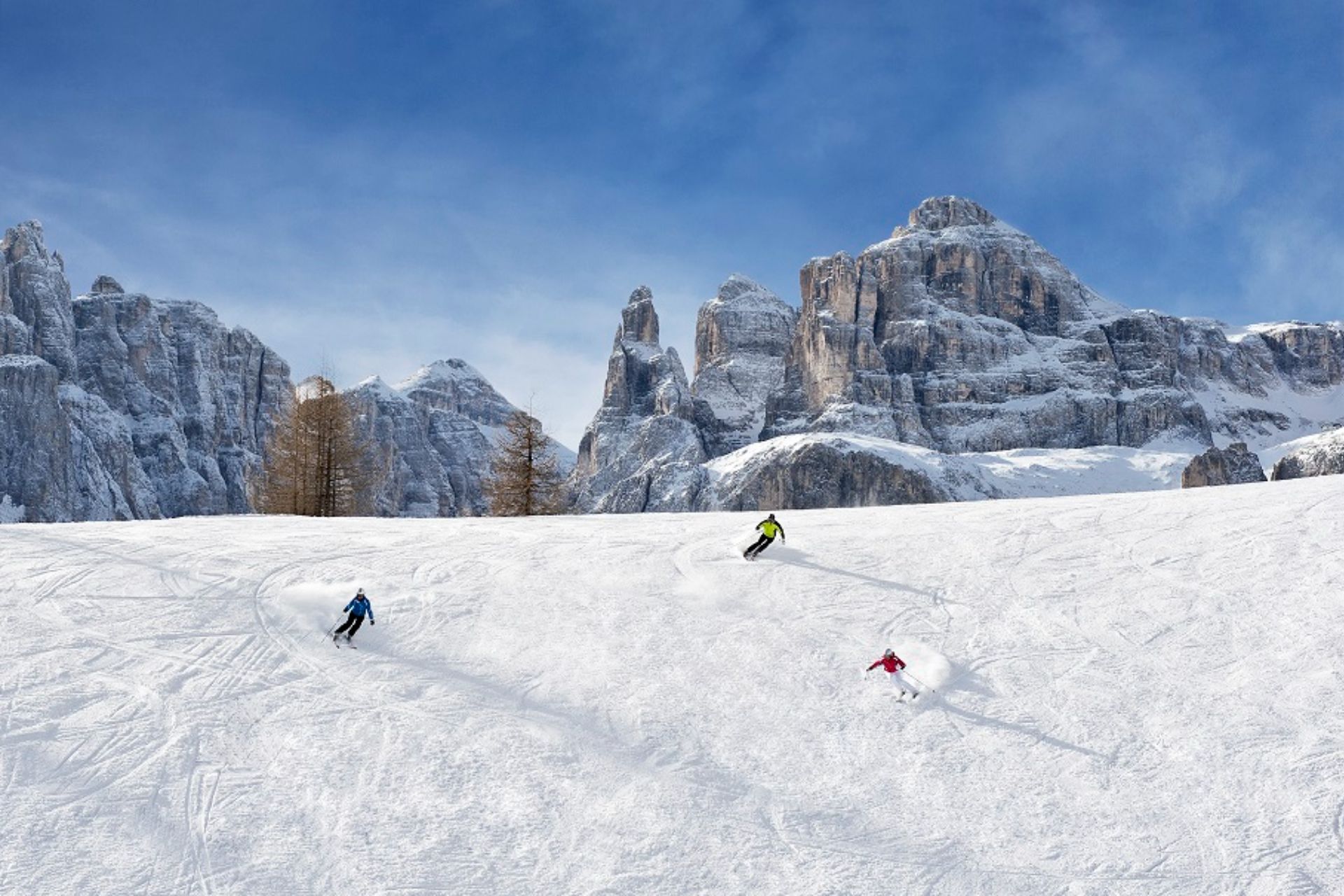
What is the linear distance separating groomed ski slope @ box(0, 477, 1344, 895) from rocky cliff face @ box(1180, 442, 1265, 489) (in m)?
141

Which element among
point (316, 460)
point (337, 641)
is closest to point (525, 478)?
point (316, 460)

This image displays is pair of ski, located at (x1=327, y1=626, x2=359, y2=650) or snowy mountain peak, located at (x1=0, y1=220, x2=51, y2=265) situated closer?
pair of ski, located at (x1=327, y1=626, x2=359, y2=650)

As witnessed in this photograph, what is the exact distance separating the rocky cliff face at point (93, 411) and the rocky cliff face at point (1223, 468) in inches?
5498

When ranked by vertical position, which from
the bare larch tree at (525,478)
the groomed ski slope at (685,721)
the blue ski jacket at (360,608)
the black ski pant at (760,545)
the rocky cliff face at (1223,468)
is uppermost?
the rocky cliff face at (1223,468)

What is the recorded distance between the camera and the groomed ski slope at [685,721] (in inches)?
409

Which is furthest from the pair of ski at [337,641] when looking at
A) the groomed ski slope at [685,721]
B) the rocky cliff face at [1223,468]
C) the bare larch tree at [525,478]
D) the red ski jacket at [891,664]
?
the rocky cliff face at [1223,468]

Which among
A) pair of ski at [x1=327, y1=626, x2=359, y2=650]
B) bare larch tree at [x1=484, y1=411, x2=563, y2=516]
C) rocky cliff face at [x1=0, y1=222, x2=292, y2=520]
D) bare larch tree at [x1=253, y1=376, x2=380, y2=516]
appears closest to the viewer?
pair of ski at [x1=327, y1=626, x2=359, y2=650]

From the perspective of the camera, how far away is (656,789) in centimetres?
1170

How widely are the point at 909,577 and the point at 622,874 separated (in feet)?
35.1

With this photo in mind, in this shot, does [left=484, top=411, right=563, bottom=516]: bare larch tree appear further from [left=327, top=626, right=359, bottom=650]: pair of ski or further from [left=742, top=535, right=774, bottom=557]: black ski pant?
[left=327, top=626, right=359, bottom=650]: pair of ski

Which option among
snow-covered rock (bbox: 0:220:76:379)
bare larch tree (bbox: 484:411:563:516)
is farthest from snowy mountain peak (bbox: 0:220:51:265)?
bare larch tree (bbox: 484:411:563:516)

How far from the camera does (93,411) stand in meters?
171

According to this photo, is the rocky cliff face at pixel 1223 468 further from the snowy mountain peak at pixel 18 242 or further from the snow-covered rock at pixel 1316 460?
the snowy mountain peak at pixel 18 242

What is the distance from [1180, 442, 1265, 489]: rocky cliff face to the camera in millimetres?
143250
